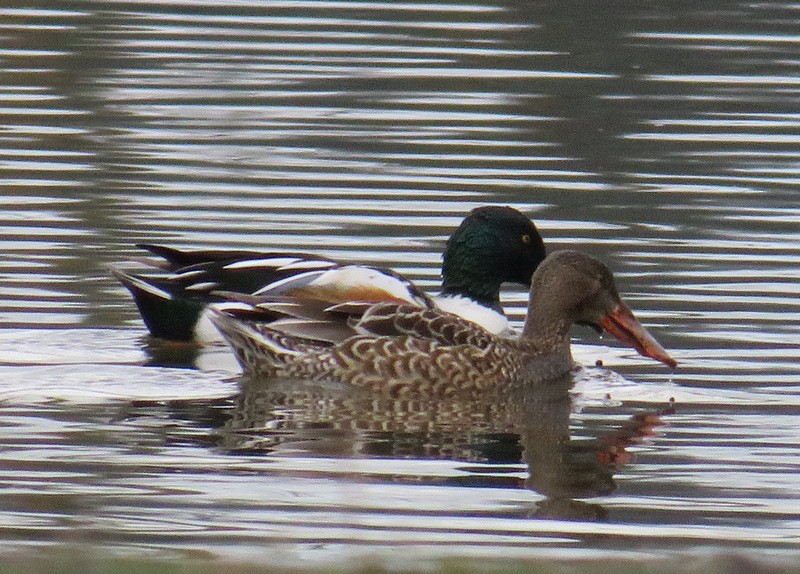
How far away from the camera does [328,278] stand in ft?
38.1

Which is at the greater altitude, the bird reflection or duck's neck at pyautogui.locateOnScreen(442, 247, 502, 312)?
duck's neck at pyautogui.locateOnScreen(442, 247, 502, 312)

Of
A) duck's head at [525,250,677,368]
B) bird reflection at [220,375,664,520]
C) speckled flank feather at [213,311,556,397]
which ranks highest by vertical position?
duck's head at [525,250,677,368]

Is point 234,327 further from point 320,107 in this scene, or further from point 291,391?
point 320,107

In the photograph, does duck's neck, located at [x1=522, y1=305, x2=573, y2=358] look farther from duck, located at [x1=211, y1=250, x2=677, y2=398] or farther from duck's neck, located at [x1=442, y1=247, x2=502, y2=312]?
duck's neck, located at [x1=442, y1=247, x2=502, y2=312]

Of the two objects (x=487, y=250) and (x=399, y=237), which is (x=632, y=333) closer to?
(x=487, y=250)

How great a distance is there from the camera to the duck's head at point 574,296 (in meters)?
11.7

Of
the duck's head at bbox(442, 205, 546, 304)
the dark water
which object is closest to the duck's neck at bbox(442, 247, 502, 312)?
the duck's head at bbox(442, 205, 546, 304)

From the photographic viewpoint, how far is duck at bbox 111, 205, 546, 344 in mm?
11648

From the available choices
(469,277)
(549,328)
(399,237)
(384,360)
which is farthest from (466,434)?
(399,237)

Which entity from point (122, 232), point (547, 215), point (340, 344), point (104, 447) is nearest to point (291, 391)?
point (340, 344)

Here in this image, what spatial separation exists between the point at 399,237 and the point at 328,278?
7.94 ft

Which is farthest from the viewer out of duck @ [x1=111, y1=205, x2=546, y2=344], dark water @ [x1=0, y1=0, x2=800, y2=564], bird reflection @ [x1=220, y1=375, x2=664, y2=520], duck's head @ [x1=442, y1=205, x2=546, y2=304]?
duck's head @ [x1=442, y1=205, x2=546, y2=304]

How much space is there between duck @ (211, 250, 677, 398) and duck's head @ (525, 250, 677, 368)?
0.08m

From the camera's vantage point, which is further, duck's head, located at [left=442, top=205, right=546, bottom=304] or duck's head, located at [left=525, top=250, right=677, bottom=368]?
duck's head, located at [left=442, top=205, right=546, bottom=304]
